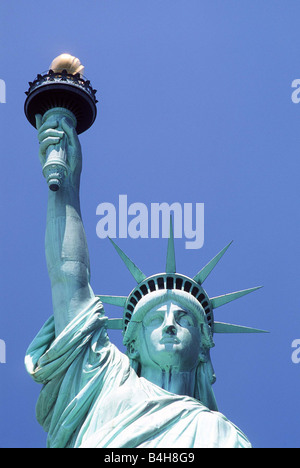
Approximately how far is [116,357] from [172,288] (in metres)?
2.30

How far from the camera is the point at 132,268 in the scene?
59.2 ft

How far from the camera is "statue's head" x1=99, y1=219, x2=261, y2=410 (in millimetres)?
16234

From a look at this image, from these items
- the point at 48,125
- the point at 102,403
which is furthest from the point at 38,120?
the point at 102,403

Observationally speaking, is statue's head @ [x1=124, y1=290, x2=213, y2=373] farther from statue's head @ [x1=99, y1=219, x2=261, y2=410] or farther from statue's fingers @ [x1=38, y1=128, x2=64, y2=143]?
statue's fingers @ [x1=38, y1=128, x2=64, y2=143]

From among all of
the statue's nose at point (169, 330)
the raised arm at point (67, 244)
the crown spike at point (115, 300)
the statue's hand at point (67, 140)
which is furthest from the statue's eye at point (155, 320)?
the statue's hand at point (67, 140)

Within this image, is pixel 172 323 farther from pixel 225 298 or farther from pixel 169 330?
pixel 225 298

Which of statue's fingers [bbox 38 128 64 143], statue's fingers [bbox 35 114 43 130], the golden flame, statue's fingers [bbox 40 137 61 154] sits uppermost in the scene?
the golden flame

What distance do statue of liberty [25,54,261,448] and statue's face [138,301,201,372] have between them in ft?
0.05

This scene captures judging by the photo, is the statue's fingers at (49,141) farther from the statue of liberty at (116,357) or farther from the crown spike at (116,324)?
the crown spike at (116,324)

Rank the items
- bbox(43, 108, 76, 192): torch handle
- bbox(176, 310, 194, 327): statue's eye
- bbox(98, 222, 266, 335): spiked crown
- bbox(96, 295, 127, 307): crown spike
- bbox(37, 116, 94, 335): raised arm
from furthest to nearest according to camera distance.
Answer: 1. bbox(96, 295, 127, 307): crown spike
2. bbox(98, 222, 266, 335): spiked crown
3. bbox(176, 310, 194, 327): statue's eye
4. bbox(43, 108, 76, 192): torch handle
5. bbox(37, 116, 94, 335): raised arm

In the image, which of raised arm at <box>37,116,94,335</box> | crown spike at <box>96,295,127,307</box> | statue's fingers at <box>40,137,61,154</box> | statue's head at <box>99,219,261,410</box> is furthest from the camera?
crown spike at <box>96,295,127,307</box>

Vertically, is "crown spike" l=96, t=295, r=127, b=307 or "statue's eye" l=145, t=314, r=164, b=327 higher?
"crown spike" l=96, t=295, r=127, b=307

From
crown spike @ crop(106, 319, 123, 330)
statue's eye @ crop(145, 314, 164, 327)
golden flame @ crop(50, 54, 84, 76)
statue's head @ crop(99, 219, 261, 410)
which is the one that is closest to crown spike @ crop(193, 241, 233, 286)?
statue's head @ crop(99, 219, 261, 410)

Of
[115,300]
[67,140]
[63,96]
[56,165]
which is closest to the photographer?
[56,165]
